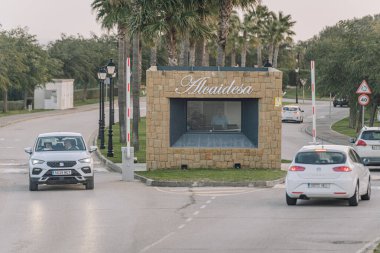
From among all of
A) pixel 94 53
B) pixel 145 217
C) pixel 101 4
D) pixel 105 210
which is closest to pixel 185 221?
pixel 145 217

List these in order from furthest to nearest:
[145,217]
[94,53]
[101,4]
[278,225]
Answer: [94,53]
[101,4]
[145,217]
[278,225]

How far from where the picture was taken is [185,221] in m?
21.8

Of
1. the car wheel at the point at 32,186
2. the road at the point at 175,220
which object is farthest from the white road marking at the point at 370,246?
the car wheel at the point at 32,186

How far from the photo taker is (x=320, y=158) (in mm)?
25094

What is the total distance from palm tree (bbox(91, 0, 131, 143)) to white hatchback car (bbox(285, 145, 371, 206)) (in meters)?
27.5

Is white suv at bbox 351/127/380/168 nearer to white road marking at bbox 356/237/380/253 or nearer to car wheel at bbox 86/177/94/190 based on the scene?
car wheel at bbox 86/177/94/190

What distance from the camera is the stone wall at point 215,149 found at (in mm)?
36375

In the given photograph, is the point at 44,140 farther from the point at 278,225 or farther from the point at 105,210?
the point at 278,225

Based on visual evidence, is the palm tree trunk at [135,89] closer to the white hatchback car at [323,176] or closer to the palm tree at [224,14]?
the palm tree at [224,14]

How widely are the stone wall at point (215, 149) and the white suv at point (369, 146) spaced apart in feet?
12.2

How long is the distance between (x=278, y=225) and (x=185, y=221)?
6.81 feet

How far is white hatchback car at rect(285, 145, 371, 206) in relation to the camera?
24.7 metres

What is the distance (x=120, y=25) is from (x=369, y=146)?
20.5 m

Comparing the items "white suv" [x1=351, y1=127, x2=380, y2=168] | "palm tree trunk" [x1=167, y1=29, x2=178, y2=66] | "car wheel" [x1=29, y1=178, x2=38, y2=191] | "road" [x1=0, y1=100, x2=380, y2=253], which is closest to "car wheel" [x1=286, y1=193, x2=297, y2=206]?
"road" [x1=0, y1=100, x2=380, y2=253]
